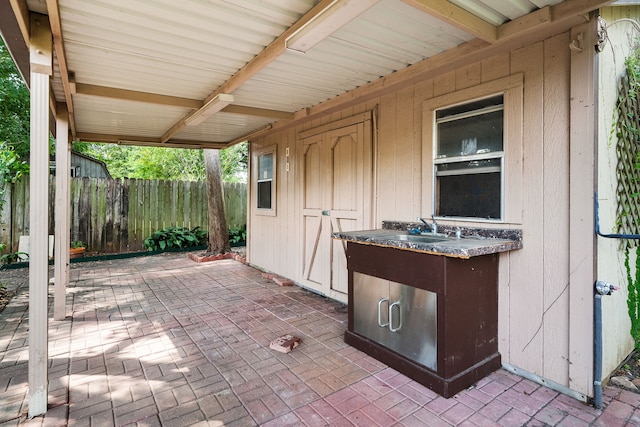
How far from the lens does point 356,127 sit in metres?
4.03

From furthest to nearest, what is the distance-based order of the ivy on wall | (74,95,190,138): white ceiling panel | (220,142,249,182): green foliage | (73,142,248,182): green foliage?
(220,142,249,182): green foliage < (73,142,248,182): green foliage < (74,95,190,138): white ceiling panel < the ivy on wall

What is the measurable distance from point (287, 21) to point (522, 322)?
276 cm

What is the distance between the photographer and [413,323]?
8.20 feet

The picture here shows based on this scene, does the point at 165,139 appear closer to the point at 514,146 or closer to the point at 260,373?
the point at 260,373

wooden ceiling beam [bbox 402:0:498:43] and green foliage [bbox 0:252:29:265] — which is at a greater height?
wooden ceiling beam [bbox 402:0:498:43]

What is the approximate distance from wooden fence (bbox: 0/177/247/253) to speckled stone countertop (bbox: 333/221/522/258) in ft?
22.5

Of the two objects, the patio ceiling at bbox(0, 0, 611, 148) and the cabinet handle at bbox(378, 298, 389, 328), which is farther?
the cabinet handle at bbox(378, 298, 389, 328)

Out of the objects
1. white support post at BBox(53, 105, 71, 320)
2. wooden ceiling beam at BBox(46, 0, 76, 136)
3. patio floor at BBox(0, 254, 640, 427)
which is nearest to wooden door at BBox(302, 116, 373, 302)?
patio floor at BBox(0, 254, 640, 427)

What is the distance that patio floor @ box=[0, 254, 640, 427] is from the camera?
2.03m

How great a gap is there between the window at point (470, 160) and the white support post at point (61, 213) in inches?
158

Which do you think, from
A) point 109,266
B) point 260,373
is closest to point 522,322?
point 260,373

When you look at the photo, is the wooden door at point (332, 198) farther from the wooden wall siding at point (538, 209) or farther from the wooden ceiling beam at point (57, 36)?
the wooden ceiling beam at point (57, 36)

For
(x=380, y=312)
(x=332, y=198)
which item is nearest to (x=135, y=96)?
(x=332, y=198)

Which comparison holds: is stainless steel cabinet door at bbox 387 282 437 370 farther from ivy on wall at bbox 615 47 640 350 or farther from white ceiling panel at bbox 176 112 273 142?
white ceiling panel at bbox 176 112 273 142
